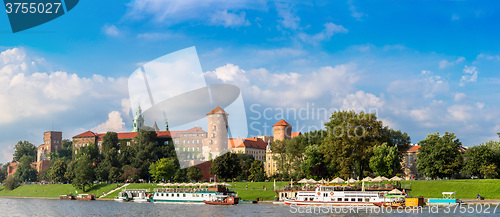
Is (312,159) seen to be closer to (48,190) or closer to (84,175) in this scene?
(84,175)

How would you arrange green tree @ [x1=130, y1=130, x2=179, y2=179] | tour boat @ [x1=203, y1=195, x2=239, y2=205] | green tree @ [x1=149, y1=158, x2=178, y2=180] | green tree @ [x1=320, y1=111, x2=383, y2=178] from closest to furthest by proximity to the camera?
tour boat @ [x1=203, y1=195, x2=239, y2=205] → green tree @ [x1=320, y1=111, x2=383, y2=178] → green tree @ [x1=149, y1=158, x2=178, y2=180] → green tree @ [x1=130, y1=130, x2=179, y2=179]

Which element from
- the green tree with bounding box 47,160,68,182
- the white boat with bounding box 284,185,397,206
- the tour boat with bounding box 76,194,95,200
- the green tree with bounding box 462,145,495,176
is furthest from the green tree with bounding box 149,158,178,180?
the green tree with bounding box 462,145,495,176

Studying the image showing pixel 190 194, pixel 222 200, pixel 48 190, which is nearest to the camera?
pixel 222 200

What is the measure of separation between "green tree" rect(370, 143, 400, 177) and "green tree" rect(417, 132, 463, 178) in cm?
582

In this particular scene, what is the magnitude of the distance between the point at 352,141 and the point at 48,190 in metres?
84.7

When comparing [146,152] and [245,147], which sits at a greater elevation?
[245,147]

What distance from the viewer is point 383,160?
273ft

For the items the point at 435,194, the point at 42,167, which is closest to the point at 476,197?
the point at 435,194

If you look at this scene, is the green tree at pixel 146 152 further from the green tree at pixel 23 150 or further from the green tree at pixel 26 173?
the green tree at pixel 23 150

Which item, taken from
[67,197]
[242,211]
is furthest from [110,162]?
[242,211]

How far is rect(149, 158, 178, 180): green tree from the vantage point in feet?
382

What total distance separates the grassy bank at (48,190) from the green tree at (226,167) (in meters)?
25.8

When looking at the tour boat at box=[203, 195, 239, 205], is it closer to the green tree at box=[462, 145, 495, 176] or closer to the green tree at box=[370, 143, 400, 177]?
the green tree at box=[370, 143, 400, 177]

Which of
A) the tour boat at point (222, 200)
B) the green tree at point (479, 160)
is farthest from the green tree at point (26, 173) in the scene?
the green tree at point (479, 160)
